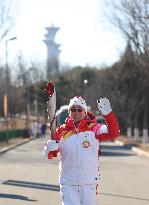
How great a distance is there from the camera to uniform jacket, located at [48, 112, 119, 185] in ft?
24.8

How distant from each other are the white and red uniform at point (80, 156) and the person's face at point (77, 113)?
0.05 meters

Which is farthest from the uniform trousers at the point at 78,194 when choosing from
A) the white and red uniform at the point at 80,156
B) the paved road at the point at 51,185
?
the paved road at the point at 51,185

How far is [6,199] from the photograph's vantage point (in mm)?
13977

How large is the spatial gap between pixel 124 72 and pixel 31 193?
49.4 meters

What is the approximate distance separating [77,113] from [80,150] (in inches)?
17.7

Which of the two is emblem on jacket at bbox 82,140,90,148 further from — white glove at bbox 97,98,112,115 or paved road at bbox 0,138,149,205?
paved road at bbox 0,138,149,205

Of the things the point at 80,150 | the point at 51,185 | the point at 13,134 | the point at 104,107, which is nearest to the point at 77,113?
the point at 104,107


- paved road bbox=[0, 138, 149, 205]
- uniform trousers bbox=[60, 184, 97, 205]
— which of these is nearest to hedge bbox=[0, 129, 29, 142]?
paved road bbox=[0, 138, 149, 205]

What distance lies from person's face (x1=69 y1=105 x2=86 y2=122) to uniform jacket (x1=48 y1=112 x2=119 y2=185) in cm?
5

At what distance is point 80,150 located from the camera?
Answer: 299 inches

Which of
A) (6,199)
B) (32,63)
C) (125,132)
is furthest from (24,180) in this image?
(32,63)

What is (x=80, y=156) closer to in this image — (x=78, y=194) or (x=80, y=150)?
(x=80, y=150)

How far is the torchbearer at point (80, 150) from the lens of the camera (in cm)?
757

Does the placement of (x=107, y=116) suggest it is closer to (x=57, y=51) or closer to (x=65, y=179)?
(x=65, y=179)
